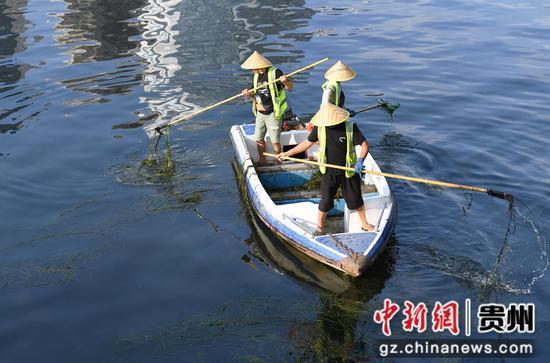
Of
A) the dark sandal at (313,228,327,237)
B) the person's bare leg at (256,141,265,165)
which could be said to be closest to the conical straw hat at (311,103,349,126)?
the dark sandal at (313,228,327,237)

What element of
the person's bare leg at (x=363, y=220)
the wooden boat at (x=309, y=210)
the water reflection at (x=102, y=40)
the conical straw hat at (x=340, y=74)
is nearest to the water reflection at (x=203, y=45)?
the water reflection at (x=102, y=40)

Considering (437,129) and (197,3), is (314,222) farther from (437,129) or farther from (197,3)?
(197,3)

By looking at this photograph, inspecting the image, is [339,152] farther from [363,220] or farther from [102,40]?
[102,40]

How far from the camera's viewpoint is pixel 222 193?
41.3ft

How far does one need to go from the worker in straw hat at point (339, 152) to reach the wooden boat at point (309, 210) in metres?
0.39

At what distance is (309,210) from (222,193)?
8.45ft

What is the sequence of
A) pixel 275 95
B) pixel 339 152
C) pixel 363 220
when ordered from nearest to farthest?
1. pixel 339 152
2. pixel 363 220
3. pixel 275 95

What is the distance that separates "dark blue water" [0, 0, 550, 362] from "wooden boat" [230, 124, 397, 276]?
17.5 inches

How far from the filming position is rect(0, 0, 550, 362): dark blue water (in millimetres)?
8844

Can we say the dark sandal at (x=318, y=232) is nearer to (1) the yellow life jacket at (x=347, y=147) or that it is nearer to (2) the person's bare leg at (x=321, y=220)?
(2) the person's bare leg at (x=321, y=220)

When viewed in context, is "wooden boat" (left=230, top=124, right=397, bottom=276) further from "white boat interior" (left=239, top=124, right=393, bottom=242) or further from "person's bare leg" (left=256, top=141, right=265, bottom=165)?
"person's bare leg" (left=256, top=141, right=265, bottom=165)

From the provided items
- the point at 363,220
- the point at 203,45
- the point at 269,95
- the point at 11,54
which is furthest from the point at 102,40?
the point at 363,220

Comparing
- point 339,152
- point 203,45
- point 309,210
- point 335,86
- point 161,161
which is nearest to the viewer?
point 339,152

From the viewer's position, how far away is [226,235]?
11.1m
